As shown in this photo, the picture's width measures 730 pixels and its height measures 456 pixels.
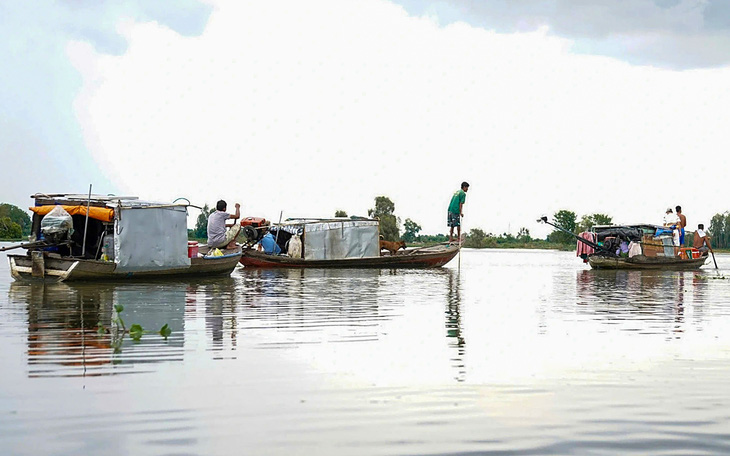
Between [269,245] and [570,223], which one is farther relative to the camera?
[570,223]

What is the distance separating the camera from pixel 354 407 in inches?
191

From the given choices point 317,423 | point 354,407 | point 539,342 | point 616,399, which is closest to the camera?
point 317,423

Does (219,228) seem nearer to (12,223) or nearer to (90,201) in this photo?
(90,201)

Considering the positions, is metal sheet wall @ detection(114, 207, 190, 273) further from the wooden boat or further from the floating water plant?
the floating water plant

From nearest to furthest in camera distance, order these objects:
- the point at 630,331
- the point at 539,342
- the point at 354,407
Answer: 1. the point at 354,407
2. the point at 539,342
3. the point at 630,331

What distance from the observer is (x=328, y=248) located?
28484 millimetres

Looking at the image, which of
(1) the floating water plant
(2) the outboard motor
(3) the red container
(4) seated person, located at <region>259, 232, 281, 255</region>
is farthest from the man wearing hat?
(1) the floating water plant

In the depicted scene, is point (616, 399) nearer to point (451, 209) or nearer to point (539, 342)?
point (539, 342)

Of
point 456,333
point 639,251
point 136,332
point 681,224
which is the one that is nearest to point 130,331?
point 136,332

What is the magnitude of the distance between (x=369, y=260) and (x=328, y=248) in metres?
1.57

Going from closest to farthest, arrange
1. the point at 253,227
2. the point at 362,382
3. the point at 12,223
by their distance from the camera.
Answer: the point at 362,382 < the point at 253,227 < the point at 12,223

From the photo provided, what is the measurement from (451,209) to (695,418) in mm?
24288

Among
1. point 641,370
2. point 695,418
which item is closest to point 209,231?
point 641,370

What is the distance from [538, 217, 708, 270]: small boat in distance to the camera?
91.3 feet
